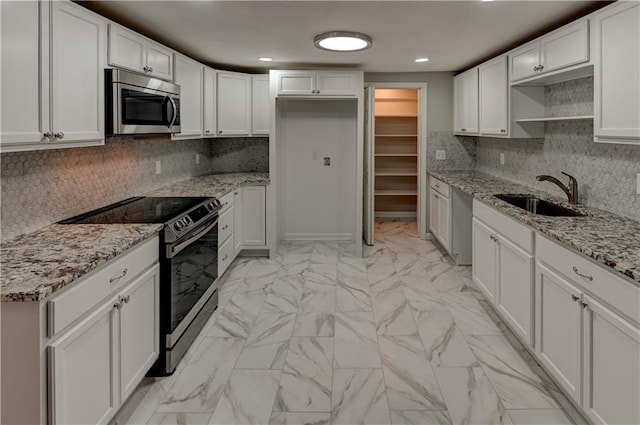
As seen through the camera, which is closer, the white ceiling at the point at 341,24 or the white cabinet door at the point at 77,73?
the white cabinet door at the point at 77,73

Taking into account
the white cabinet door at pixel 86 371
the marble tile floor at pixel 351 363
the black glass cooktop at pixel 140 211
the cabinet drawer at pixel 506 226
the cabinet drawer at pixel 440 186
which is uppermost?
the cabinet drawer at pixel 440 186

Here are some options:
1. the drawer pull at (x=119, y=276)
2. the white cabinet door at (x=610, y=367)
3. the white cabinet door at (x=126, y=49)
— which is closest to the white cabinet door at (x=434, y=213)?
the white cabinet door at (x=610, y=367)

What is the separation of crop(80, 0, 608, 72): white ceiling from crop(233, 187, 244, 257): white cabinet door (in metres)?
1.46

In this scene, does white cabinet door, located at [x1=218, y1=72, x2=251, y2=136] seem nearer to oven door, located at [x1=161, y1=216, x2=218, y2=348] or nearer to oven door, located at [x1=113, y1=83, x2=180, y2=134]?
oven door, located at [x1=113, y1=83, x2=180, y2=134]

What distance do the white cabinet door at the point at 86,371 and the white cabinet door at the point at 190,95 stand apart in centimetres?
225

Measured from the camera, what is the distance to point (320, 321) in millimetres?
3428

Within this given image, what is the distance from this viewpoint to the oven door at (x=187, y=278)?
2594 millimetres

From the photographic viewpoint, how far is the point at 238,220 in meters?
4.94

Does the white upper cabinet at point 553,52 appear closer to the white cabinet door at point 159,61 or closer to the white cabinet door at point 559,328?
the white cabinet door at point 559,328

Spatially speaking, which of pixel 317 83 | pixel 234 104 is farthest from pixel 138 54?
pixel 317 83

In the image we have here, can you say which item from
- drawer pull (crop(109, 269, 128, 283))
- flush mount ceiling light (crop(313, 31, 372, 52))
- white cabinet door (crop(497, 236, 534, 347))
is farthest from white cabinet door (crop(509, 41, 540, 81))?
drawer pull (crop(109, 269, 128, 283))

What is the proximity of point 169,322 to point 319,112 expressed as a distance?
3.87m

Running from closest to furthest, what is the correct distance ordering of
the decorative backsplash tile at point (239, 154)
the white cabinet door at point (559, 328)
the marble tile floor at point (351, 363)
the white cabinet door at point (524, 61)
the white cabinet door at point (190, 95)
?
1. the white cabinet door at point (559, 328)
2. the marble tile floor at point (351, 363)
3. the white cabinet door at point (524, 61)
4. the white cabinet door at point (190, 95)
5. the decorative backsplash tile at point (239, 154)

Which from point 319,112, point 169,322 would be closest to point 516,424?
point 169,322
